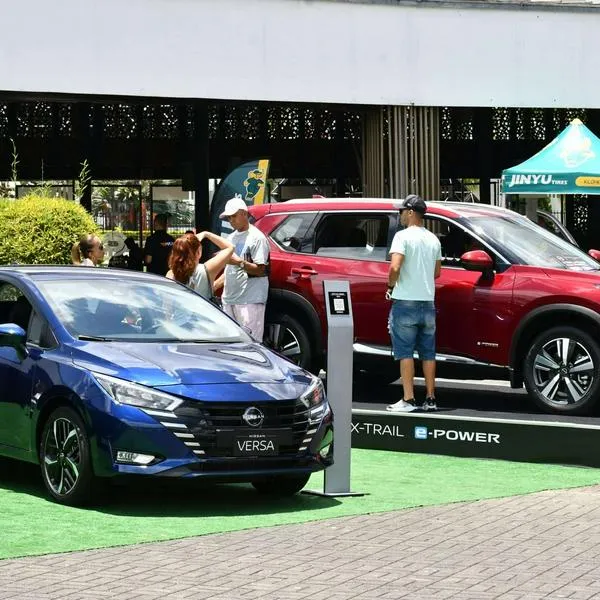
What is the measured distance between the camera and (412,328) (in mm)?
13086

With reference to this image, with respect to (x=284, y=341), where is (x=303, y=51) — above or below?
above

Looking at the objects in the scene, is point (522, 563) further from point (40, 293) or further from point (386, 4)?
point (386, 4)

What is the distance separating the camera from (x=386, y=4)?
22.6m

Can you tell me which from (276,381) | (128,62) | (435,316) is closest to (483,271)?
(435,316)

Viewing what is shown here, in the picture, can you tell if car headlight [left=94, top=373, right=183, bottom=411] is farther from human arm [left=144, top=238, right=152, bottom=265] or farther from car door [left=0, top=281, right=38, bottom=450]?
human arm [left=144, top=238, right=152, bottom=265]

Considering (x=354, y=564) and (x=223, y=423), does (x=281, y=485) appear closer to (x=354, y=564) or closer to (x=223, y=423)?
(x=223, y=423)

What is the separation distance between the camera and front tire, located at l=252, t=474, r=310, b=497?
9.94 metres

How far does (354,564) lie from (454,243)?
21.5 ft

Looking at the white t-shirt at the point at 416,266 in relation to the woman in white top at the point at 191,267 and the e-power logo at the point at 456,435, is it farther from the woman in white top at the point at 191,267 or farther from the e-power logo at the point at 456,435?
the woman in white top at the point at 191,267

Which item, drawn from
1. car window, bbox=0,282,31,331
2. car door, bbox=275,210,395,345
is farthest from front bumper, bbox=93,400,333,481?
car door, bbox=275,210,395,345

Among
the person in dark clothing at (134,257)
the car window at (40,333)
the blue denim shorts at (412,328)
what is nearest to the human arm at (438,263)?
the blue denim shorts at (412,328)

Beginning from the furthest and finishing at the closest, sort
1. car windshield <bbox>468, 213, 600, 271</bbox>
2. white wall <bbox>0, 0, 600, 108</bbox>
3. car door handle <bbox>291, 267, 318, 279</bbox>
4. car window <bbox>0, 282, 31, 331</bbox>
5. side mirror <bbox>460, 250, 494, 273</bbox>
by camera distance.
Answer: white wall <bbox>0, 0, 600, 108</bbox>, car door handle <bbox>291, 267, 318, 279</bbox>, car windshield <bbox>468, 213, 600, 271</bbox>, side mirror <bbox>460, 250, 494, 273</bbox>, car window <bbox>0, 282, 31, 331</bbox>

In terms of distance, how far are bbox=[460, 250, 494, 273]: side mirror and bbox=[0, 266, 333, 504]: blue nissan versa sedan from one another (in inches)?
140

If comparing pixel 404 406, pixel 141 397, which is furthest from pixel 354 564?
pixel 404 406
